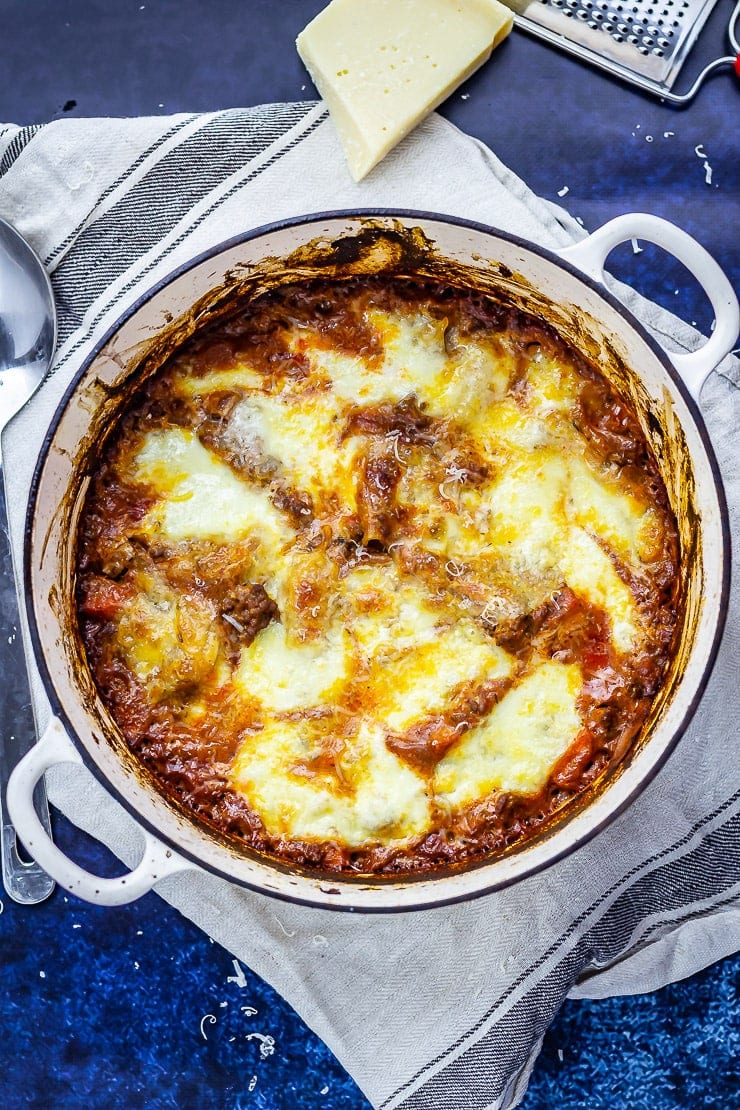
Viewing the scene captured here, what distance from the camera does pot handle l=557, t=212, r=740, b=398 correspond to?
2025 millimetres

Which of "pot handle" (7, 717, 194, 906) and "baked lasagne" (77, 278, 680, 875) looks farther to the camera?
"baked lasagne" (77, 278, 680, 875)

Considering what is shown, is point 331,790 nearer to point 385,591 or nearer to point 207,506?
point 385,591

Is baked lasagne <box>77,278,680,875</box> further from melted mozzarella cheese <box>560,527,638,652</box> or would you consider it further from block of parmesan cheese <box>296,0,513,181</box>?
block of parmesan cheese <box>296,0,513,181</box>

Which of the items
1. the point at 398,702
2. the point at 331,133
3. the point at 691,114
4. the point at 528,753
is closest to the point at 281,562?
the point at 398,702

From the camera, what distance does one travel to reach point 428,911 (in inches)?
100

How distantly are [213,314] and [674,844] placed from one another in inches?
71.1

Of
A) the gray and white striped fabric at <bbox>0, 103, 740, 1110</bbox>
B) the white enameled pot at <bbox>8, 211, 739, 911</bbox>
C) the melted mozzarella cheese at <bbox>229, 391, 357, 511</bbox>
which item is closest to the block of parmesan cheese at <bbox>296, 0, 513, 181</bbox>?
the gray and white striped fabric at <bbox>0, 103, 740, 1110</bbox>

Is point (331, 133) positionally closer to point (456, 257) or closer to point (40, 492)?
point (456, 257)

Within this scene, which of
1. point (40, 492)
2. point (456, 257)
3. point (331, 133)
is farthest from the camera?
point (331, 133)

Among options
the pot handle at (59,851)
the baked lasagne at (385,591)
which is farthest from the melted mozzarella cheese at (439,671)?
the pot handle at (59,851)

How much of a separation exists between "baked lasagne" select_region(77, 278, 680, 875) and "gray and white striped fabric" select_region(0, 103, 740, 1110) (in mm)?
336

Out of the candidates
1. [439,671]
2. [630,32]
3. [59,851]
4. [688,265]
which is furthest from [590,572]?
[630,32]

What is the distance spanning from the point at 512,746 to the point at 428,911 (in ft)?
1.85

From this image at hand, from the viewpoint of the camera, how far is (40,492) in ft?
7.17
